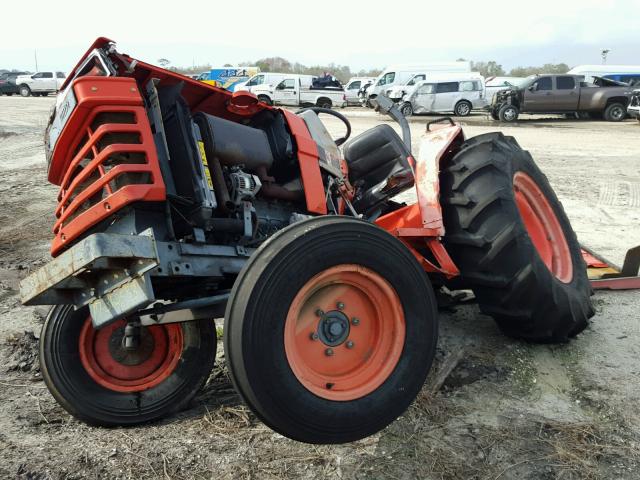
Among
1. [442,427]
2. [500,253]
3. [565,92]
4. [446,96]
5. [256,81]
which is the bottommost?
[442,427]

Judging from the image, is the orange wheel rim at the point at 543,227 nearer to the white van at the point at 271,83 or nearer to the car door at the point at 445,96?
the car door at the point at 445,96

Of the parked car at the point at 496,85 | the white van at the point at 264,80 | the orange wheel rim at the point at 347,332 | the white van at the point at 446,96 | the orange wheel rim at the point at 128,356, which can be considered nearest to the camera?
the orange wheel rim at the point at 347,332

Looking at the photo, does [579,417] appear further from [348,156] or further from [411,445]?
[348,156]

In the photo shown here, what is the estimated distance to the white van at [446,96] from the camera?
26516 mm

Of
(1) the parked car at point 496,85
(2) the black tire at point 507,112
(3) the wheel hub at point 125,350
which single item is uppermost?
(1) the parked car at point 496,85

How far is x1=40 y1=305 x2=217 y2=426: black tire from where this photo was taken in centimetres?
326

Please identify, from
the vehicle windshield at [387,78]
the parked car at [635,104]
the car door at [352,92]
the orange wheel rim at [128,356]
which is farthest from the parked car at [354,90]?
the orange wheel rim at [128,356]

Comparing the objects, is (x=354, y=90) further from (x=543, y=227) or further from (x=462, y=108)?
(x=543, y=227)

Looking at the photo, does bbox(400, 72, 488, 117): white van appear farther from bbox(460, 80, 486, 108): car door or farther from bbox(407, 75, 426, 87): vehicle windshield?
bbox(407, 75, 426, 87): vehicle windshield

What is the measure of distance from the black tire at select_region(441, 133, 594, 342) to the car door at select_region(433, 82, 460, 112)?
23.4 meters

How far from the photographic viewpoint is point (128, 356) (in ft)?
11.5

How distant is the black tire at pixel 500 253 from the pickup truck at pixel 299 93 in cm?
2684

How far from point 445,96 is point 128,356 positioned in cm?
2495

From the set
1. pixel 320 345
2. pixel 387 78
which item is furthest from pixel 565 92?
pixel 320 345
